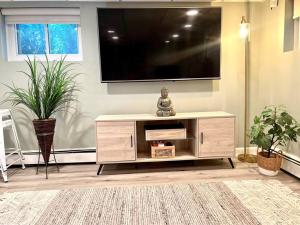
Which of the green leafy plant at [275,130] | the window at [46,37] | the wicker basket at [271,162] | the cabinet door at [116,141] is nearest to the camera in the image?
the green leafy plant at [275,130]

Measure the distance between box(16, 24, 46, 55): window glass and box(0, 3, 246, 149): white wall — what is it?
249 millimetres

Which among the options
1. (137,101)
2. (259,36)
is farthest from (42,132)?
(259,36)

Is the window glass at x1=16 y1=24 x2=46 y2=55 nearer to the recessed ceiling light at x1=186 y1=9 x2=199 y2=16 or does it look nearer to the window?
the window

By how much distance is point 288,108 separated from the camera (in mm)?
2588

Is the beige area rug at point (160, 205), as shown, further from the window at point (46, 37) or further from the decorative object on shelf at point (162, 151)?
the window at point (46, 37)

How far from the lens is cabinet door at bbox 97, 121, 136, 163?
2.55 m

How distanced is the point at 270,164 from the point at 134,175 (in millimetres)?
1430

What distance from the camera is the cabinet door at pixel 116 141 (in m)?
2.55

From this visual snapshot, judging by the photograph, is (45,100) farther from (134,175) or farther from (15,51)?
(134,175)

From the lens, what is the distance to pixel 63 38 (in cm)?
302

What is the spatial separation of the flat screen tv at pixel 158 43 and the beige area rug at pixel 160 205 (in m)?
1.29

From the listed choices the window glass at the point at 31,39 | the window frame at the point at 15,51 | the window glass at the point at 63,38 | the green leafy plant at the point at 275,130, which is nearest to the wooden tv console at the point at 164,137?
the green leafy plant at the point at 275,130

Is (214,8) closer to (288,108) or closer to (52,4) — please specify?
(288,108)

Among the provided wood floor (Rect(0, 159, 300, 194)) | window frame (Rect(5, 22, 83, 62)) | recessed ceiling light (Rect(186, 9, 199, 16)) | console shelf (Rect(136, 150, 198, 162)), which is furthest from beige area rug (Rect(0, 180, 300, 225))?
recessed ceiling light (Rect(186, 9, 199, 16))
